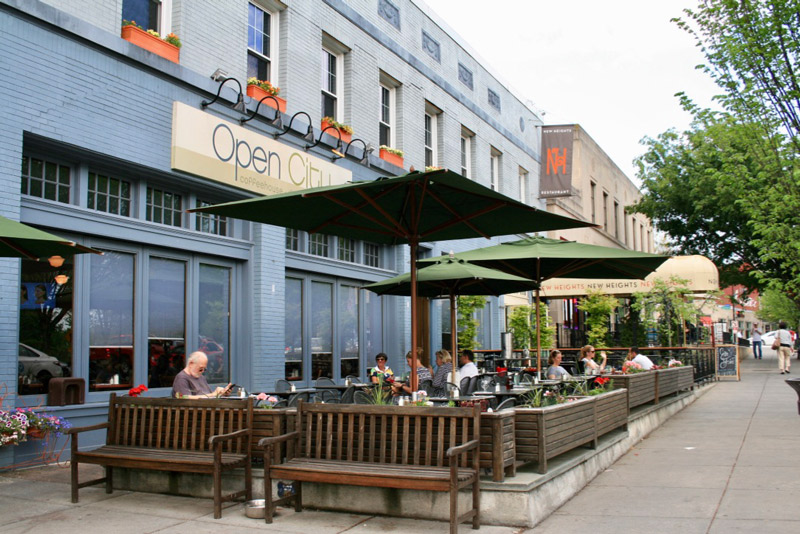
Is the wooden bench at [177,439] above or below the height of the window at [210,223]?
below

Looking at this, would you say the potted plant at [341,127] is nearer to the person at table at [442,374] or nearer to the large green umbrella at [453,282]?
the large green umbrella at [453,282]

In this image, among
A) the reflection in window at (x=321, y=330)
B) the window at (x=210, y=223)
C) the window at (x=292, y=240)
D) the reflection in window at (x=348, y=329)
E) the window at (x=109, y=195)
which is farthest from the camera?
the reflection in window at (x=348, y=329)

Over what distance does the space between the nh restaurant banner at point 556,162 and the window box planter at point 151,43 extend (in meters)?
17.2

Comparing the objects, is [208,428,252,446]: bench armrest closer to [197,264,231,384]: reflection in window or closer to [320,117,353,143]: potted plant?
[197,264,231,384]: reflection in window

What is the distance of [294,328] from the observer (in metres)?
13.9

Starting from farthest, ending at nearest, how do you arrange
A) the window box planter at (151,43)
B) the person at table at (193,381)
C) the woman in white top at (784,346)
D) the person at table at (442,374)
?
1. the woman in white top at (784,346)
2. the person at table at (442,374)
3. the window box planter at (151,43)
4. the person at table at (193,381)

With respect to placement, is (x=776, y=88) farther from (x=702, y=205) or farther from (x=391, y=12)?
(x=702, y=205)

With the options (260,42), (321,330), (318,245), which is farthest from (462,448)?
(260,42)

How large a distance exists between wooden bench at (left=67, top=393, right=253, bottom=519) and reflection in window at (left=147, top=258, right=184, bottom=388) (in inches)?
124

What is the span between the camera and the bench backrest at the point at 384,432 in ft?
20.5

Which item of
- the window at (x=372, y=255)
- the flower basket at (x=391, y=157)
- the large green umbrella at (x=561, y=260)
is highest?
the flower basket at (x=391, y=157)

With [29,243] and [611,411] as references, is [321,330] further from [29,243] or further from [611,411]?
[29,243]

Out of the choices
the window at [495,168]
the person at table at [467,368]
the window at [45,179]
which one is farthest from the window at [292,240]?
the window at [495,168]

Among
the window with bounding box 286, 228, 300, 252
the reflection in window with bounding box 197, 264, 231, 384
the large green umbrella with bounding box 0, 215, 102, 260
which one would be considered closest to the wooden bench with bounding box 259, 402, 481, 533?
the large green umbrella with bounding box 0, 215, 102, 260
